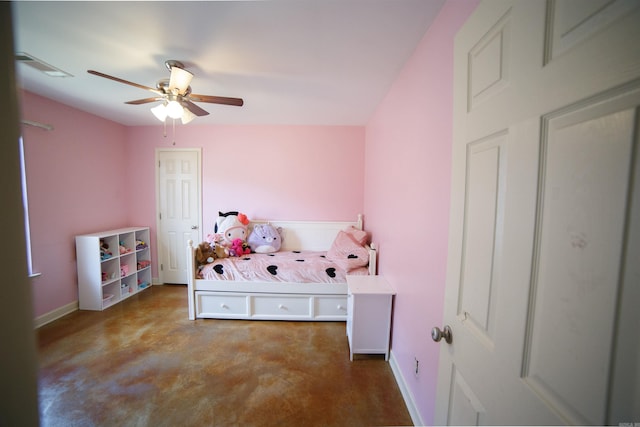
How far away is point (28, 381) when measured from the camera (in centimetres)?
34

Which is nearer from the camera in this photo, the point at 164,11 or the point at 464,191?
the point at 464,191

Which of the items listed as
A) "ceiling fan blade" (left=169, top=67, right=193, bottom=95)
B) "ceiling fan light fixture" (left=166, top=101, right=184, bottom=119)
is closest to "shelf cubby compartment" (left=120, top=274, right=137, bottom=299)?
"ceiling fan light fixture" (left=166, top=101, right=184, bottom=119)

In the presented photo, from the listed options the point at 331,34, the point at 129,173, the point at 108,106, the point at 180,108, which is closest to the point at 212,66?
the point at 180,108

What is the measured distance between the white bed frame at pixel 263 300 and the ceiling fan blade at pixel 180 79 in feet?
5.14

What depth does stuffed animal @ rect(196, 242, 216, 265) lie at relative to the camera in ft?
8.20

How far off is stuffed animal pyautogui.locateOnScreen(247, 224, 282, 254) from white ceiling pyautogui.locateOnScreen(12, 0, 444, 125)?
1.64m

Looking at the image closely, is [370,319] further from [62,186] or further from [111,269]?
[62,186]

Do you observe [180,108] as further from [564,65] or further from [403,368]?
[403,368]

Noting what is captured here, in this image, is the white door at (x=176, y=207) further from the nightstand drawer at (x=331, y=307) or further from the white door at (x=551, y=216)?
the white door at (x=551, y=216)

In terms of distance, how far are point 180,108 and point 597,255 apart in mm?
2390

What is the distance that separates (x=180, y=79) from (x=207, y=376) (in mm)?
2313

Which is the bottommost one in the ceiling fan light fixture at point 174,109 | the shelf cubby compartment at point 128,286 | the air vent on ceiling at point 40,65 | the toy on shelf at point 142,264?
the shelf cubby compartment at point 128,286

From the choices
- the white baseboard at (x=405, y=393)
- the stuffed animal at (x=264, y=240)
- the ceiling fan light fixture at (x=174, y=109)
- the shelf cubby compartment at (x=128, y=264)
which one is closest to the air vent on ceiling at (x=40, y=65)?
the ceiling fan light fixture at (x=174, y=109)

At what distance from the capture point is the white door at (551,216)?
33cm
